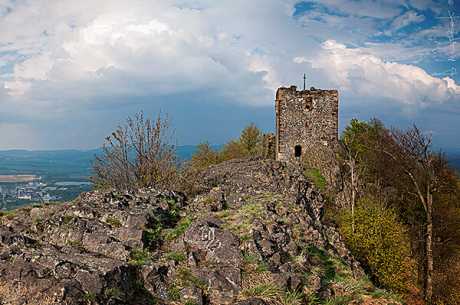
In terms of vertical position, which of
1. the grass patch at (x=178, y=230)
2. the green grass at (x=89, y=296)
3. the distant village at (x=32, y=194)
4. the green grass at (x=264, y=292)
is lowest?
the distant village at (x=32, y=194)

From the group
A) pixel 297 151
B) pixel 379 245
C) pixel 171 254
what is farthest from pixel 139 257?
pixel 297 151

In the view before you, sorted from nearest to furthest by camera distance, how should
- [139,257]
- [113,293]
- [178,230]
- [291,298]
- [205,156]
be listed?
[113,293], [291,298], [139,257], [178,230], [205,156]

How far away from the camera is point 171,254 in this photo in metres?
9.20

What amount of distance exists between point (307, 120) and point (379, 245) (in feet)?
34.8

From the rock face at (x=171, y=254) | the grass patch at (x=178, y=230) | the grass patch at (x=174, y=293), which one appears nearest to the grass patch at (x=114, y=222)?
the rock face at (x=171, y=254)

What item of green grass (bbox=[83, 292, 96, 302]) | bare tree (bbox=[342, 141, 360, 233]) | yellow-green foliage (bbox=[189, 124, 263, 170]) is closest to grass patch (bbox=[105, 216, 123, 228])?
green grass (bbox=[83, 292, 96, 302])

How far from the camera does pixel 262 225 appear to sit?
1041cm

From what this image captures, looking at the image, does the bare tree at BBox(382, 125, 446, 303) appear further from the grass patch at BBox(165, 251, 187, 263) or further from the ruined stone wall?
the grass patch at BBox(165, 251, 187, 263)

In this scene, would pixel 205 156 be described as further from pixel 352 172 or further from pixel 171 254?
pixel 171 254

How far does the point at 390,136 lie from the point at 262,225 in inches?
1158

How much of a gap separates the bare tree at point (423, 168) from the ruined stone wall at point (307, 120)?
4335 mm

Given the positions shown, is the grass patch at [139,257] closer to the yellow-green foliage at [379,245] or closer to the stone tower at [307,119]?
the yellow-green foliage at [379,245]

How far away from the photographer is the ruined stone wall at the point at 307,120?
107ft

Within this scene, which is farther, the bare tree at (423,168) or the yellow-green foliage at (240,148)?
the yellow-green foliage at (240,148)
